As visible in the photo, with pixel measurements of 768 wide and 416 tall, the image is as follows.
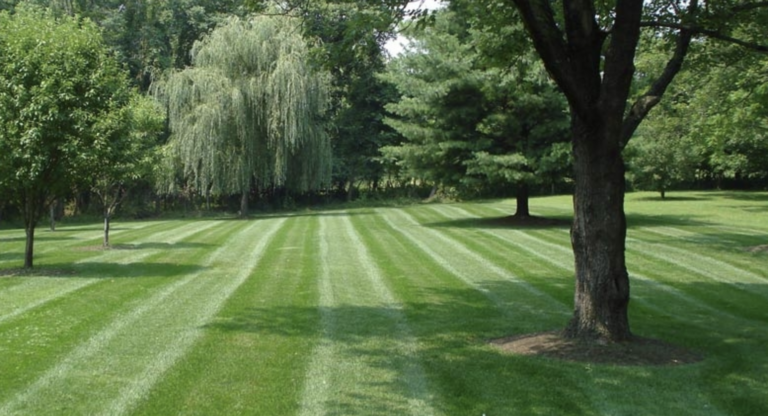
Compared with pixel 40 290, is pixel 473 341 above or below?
below

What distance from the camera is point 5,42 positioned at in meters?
13.1

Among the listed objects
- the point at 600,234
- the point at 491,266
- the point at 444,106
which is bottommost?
the point at 491,266

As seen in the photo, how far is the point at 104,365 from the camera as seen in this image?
6684 mm

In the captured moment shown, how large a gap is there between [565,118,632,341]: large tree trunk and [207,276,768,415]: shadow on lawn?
0.73 meters

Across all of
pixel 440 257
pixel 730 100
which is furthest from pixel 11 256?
pixel 730 100

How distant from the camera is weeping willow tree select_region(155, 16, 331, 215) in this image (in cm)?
3206

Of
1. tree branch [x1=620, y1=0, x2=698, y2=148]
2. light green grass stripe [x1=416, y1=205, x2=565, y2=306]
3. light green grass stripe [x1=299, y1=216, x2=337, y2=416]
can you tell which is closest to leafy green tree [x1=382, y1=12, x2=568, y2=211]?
light green grass stripe [x1=416, y1=205, x2=565, y2=306]

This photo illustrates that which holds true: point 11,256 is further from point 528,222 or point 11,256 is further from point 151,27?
point 151,27

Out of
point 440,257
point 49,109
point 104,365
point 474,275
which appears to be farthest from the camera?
point 440,257

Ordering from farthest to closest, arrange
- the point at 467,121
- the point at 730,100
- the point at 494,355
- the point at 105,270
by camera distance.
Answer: the point at 467,121 < the point at 730,100 < the point at 105,270 < the point at 494,355

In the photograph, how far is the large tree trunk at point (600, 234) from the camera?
23.5 feet

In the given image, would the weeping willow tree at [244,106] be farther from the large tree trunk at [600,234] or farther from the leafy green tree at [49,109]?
the large tree trunk at [600,234]

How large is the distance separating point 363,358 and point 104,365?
7.84 ft

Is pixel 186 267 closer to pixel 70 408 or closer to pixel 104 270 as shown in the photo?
pixel 104 270
